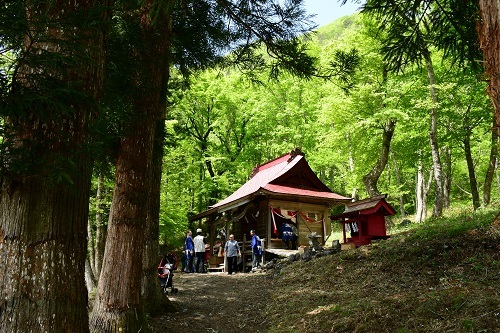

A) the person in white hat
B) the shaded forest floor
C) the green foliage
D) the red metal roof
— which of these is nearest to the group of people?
the person in white hat

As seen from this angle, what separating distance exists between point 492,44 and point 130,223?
4957 mm

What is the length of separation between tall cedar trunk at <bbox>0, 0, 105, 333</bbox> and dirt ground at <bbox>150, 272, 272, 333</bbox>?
409 cm

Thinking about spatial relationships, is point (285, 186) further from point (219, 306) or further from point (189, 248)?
point (219, 306)

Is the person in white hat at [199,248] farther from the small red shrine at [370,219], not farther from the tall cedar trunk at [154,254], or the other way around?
the tall cedar trunk at [154,254]

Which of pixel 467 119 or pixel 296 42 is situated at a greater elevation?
pixel 467 119

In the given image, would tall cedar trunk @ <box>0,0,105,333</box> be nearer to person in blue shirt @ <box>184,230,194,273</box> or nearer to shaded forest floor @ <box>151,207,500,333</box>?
shaded forest floor @ <box>151,207,500,333</box>

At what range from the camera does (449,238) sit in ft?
24.9

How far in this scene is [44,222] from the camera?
8.05 ft

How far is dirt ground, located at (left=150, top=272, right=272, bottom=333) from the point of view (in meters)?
6.71

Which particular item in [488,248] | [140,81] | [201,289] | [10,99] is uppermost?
[140,81]

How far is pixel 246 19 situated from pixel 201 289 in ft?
25.5

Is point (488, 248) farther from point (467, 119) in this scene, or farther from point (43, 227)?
point (467, 119)

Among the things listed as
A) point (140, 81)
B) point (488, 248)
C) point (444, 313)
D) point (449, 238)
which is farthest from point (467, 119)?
point (140, 81)

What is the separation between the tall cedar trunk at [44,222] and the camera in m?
2.36
